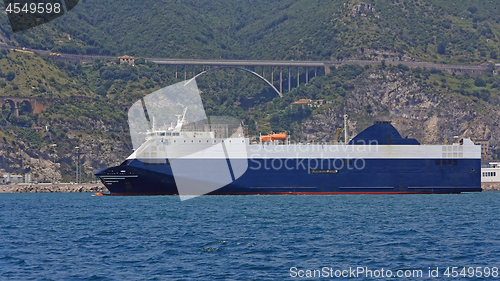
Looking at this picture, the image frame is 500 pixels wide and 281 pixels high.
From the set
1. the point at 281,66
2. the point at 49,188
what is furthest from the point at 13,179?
the point at 281,66

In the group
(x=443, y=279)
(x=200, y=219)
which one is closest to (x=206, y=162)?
(x=200, y=219)

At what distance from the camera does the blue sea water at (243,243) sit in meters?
19.9

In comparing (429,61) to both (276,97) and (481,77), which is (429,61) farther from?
(276,97)

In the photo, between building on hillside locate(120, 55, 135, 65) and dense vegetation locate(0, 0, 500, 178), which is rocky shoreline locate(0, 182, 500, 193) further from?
building on hillside locate(120, 55, 135, 65)

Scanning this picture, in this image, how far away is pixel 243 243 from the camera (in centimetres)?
2484

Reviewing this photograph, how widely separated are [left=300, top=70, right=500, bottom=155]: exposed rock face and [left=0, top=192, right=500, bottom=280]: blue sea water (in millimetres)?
84705

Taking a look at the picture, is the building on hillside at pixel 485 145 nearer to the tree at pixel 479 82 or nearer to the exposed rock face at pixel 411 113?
the exposed rock face at pixel 411 113

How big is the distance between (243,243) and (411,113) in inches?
4175

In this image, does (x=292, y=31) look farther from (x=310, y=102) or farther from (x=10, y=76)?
(x=10, y=76)

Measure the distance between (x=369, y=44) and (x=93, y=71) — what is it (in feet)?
226

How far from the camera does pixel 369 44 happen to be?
140125 mm

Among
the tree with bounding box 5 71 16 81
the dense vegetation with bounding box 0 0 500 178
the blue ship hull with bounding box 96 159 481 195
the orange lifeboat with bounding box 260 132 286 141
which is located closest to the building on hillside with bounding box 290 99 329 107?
the dense vegetation with bounding box 0 0 500 178

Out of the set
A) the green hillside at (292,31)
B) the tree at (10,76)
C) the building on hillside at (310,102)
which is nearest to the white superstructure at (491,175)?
the building on hillside at (310,102)

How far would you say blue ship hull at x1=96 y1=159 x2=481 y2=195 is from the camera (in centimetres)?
5366
